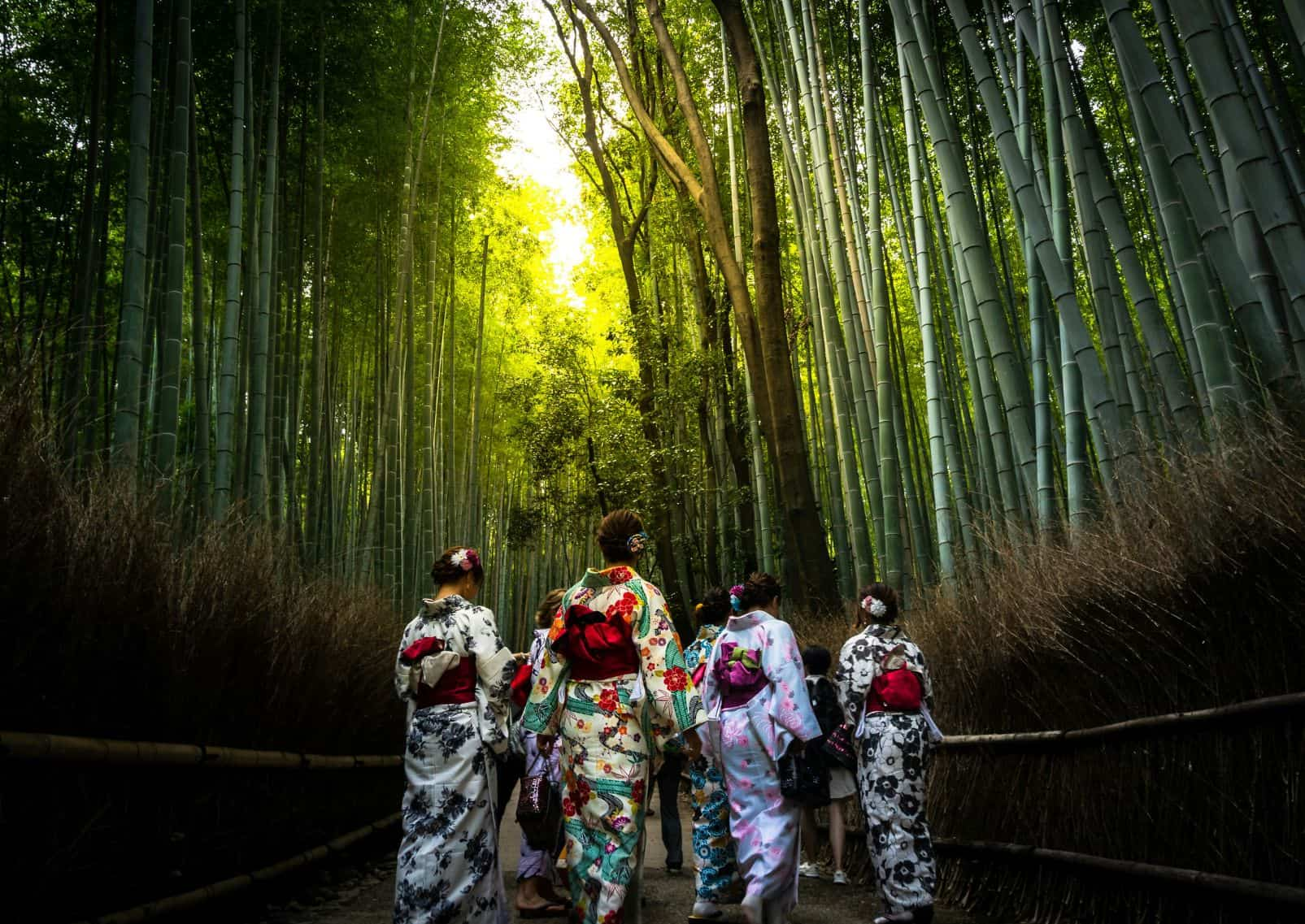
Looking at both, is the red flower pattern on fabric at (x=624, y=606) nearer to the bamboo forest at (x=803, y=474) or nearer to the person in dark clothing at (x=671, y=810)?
the bamboo forest at (x=803, y=474)

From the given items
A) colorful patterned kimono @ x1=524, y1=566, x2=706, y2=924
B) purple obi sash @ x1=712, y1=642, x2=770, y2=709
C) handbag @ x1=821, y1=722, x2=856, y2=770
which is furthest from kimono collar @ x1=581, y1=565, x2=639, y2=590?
handbag @ x1=821, y1=722, x2=856, y2=770

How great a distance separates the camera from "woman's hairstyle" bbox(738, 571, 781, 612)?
11.0ft

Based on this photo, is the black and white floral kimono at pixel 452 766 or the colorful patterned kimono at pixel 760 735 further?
the colorful patterned kimono at pixel 760 735

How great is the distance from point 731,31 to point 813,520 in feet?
11.9

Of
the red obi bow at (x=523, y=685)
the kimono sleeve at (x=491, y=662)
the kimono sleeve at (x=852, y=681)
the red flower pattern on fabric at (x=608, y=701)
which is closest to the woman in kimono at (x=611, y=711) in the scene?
the red flower pattern on fabric at (x=608, y=701)

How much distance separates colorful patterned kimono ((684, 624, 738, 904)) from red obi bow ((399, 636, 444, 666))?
928mm

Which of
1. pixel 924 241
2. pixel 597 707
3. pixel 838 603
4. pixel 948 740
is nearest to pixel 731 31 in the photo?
pixel 924 241

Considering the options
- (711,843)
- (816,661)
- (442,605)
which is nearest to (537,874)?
(711,843)

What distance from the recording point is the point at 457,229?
39.2 ft

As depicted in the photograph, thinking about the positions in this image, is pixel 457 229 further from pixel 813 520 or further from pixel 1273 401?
pixel 1273 401

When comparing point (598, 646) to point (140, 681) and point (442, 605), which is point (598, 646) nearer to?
point (442, 605)

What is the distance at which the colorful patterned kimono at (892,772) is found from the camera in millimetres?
3119

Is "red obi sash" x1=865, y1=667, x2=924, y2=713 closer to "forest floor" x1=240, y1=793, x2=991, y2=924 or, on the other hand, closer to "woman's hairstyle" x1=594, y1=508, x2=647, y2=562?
"forest floor" x1=240, y1=793, x2=991, y2=924

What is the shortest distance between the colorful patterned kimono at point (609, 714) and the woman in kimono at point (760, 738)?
51 centimetres
